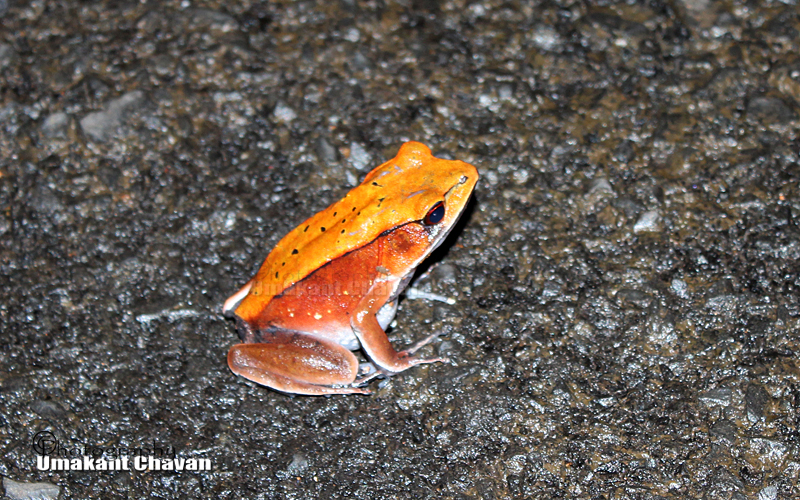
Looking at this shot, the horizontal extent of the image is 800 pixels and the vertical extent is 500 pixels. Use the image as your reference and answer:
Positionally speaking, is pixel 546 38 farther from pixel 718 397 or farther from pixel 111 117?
pixel 111 117

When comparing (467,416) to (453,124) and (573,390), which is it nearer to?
(573,390)

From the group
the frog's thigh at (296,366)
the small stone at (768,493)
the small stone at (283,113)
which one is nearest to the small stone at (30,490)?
the frog's thigh at (296,366)

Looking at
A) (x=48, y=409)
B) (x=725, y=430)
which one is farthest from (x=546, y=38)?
(x=48, y=409)

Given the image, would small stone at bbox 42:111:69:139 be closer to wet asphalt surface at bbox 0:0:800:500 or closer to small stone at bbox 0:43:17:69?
wet asphalt surface at bbox 0:0:800:500

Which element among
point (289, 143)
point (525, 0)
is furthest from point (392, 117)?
point (525, 0)

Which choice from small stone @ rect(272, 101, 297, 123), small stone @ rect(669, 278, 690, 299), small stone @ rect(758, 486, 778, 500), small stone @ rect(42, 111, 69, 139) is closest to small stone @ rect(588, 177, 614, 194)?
small stone @ rect(669, 278, 690, 299)

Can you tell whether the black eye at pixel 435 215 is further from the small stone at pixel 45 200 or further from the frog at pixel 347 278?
the small stone at pixel 45 200
